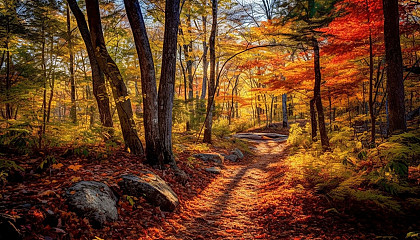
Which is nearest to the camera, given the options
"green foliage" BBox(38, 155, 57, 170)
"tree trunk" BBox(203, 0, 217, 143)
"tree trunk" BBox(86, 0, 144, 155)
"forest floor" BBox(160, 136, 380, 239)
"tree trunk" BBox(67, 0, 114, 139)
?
"forest floor" BBox(160, 136, 380, 239)

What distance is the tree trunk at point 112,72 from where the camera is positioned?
19.4ft

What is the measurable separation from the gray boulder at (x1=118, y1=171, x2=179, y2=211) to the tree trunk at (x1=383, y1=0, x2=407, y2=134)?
523cm

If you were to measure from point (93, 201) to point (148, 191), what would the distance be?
119 centimetres

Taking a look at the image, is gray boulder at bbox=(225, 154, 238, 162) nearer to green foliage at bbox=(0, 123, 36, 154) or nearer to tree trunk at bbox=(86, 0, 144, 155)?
tree trunk at bbox=(86, 0, 144, 155)

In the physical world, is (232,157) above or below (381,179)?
below

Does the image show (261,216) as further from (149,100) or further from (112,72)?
(112,72)

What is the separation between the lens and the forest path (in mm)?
3898

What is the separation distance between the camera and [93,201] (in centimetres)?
329

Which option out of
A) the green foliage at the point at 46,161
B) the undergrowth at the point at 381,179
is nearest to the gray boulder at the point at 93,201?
the green foliage at the point at 46,161

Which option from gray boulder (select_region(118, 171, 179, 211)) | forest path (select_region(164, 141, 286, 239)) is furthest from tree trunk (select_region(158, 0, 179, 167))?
forest path (select_region(164, 141, 286, 239))

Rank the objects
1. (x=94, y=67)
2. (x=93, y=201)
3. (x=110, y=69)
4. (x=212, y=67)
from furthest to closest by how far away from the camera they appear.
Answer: (x=212, y=67)
(x=94, y=67)
(x=110, y=69)
(x=93, y=201)

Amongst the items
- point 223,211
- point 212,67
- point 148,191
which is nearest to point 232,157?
point 212,67

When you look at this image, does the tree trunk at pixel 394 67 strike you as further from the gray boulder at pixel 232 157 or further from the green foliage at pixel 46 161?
the green foliage at pixel 46 161

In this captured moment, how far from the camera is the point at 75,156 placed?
5223 millimetres
